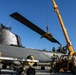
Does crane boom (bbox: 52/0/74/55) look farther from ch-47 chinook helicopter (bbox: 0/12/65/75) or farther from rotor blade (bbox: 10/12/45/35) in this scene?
rotor blade (bbox: 10/12/45/35)

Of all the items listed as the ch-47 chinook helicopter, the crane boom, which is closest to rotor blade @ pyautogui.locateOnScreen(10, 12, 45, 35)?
the ch-47 chinook helicopter

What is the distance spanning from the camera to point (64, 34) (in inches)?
1955

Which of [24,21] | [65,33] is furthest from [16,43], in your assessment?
[65,33]

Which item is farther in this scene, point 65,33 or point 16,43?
point 65,33

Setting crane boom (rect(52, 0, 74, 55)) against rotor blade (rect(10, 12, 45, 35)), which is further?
crane boom (rect(52, 0, 74, 55))

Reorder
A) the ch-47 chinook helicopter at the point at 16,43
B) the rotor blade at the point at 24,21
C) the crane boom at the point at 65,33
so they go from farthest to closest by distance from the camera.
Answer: the crane boom at the point at 65,33, the rotor blade at the point at 24,21, the ch-47 chinook helicopter at the point at 16,43

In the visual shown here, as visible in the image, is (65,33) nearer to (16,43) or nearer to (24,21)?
(16,43)

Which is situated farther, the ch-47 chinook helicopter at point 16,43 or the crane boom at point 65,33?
the crane boom at point 65,33

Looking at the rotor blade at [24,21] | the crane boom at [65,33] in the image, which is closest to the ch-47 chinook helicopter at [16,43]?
the rotor blade at [24,21]

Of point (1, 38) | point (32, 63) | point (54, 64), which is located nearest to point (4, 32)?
point (1, 38)

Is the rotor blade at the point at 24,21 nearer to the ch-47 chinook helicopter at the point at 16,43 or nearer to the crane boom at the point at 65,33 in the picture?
the ch-47 chinook helicopter at the point at 16,43

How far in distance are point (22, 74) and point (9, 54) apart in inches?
669

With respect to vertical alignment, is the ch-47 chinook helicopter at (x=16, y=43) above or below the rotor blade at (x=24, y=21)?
below

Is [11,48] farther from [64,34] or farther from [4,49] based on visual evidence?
[64,34]
